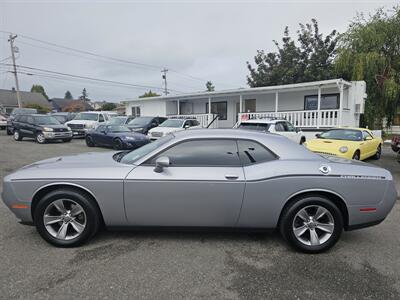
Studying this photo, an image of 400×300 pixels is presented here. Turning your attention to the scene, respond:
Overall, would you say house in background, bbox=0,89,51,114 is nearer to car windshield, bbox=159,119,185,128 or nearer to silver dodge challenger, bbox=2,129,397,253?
car windshield, bbox=159,119,185,128

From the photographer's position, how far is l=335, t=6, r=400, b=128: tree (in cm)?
1559

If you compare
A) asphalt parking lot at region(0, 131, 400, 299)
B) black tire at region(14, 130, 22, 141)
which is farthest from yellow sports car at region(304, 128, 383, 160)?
black tire at region(14, 130, 22, 141)

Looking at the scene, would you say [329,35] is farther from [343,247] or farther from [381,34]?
[343,247]

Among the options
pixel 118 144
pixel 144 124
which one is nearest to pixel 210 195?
pixel 118 144

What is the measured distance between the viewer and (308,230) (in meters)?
3.32

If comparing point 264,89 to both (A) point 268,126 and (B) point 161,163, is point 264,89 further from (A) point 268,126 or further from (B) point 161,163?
(B) point 161,163

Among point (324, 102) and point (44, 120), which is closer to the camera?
point (44, 120)

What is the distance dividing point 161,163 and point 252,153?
115 centimetres

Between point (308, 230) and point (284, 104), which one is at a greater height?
point (284, 104)

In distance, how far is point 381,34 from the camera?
51.5 ft

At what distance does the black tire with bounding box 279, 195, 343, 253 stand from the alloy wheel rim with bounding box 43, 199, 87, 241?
8.04ft

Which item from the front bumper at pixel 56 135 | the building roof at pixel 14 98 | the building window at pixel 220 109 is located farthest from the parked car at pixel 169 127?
the building roof at pixel 14 98

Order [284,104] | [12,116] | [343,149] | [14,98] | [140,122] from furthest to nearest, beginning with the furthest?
[14,98]
[12,116]
[284,104]
[140,122]
[343,149]

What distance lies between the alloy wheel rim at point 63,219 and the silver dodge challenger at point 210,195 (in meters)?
0.01
